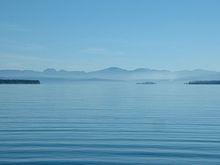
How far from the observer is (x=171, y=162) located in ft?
64.1

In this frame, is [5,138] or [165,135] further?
[165,135]

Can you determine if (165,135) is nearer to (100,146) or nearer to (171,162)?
(100,146)

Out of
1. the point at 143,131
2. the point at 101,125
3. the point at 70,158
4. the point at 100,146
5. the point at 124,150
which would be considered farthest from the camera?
the point at 101,125

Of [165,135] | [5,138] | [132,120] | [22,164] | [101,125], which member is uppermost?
[132,120]

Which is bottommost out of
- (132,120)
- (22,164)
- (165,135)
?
(22,164)

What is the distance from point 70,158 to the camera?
2027cm

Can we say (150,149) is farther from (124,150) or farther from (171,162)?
(171,162)

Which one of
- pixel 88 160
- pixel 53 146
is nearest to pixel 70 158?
pixel 88 160

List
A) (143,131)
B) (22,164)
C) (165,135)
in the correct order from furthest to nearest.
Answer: (143,131), (165,135), (22,164)

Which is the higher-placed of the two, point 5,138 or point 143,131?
point 143,131

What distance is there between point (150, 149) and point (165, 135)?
623 centimetres

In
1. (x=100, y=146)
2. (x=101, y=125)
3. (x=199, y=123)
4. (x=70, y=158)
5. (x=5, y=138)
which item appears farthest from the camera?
(x=199, y=123)

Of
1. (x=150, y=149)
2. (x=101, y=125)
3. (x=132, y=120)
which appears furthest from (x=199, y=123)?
(x=150, y=149)

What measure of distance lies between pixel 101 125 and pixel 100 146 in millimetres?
11126
